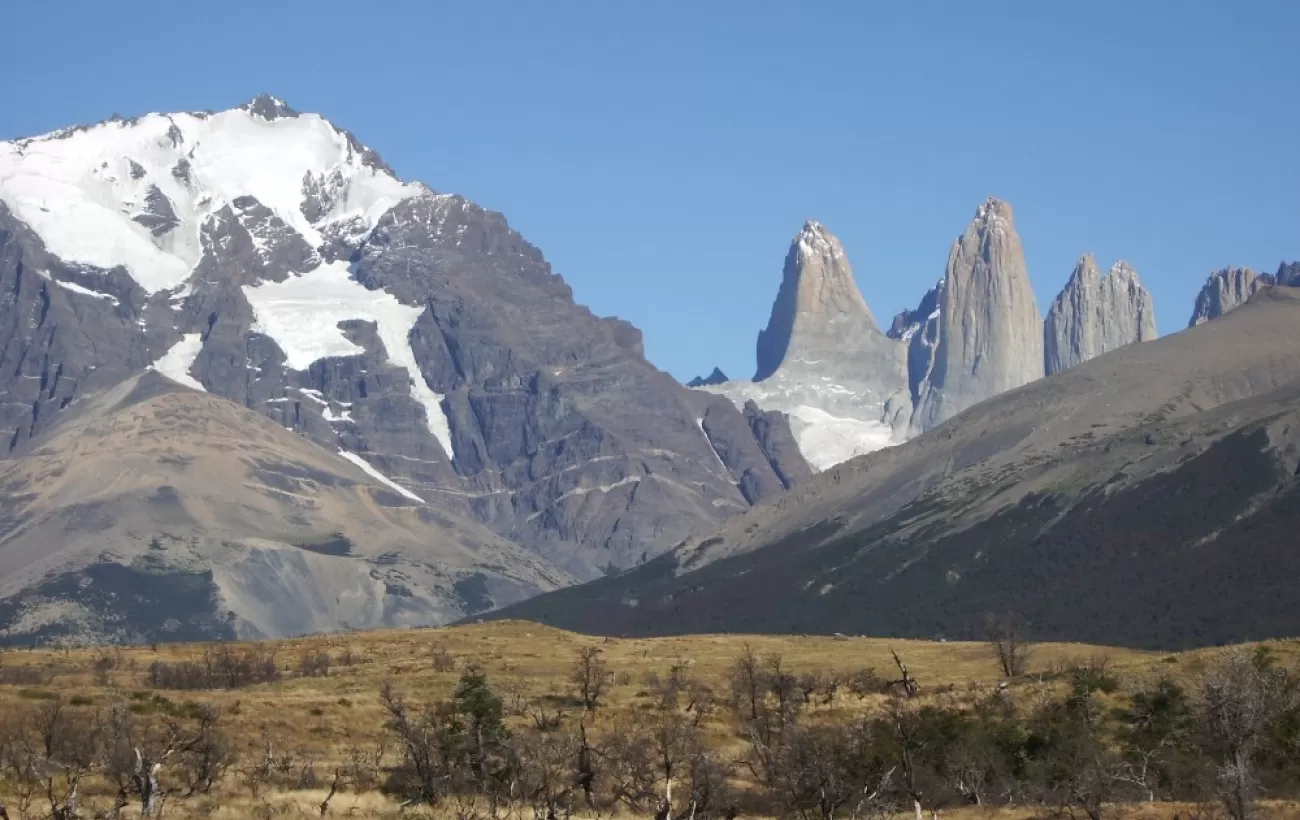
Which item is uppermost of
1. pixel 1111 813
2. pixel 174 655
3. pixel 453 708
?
pixel 174 655

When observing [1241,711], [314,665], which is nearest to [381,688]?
[314,665]

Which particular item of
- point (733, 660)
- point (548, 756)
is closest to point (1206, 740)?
point (548, 756)

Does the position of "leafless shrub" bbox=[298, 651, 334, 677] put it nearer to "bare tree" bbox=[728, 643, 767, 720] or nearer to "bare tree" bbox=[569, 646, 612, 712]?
"bare tree" bbox=[569, 646, 612, 712]

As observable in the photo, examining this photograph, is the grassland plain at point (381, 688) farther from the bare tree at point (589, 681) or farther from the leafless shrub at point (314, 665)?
the bare tree at point (589, 681)

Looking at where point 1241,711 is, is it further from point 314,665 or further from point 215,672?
point 314,665

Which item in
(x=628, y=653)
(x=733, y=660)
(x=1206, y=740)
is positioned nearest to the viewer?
(x=1206, y=740)

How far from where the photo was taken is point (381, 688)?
432ft

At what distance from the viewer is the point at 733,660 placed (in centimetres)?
17188

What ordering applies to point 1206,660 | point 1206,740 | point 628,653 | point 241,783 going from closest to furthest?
point 241,783 < point 1206,740 < point 1206,660 < point 628,653

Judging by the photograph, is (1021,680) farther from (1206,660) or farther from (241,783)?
(241,783)

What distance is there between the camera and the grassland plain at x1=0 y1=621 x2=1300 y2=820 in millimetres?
91688

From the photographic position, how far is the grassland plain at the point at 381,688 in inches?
3610

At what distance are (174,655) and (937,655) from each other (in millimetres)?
72765

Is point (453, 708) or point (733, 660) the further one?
point (733, 660)
